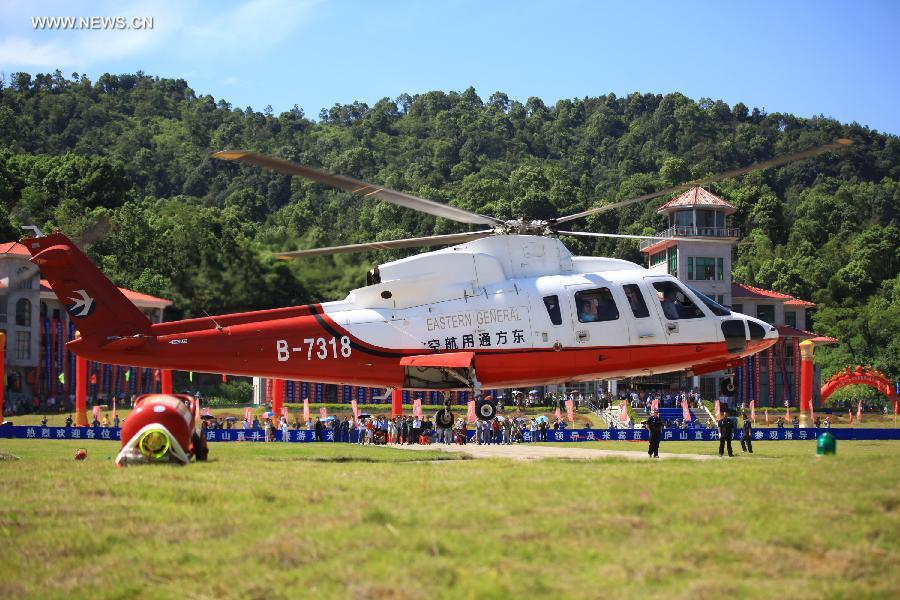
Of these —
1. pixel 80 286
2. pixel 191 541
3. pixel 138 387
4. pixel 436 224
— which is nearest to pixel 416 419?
pixel 80 286

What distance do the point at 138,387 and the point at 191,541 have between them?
233 ft

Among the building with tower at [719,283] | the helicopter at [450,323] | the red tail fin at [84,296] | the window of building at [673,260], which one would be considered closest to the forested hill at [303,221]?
the red tail fin at [84,296]

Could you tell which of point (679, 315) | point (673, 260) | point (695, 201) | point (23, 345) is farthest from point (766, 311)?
point (679, 315)

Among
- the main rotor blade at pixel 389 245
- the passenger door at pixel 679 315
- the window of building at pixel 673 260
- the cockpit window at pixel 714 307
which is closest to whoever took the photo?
the main rotor blade at pixel 389 245

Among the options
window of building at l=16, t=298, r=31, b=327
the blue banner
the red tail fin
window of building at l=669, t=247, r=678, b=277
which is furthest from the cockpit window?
window of building at l=669, t=247, r=678, b=277

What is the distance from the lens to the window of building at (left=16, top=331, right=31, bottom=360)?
79500 mm

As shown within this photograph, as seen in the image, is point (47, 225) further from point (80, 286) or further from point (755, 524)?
point (755, 524)

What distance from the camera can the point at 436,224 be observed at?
414 ft

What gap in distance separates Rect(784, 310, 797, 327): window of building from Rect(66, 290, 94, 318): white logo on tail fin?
300 ft

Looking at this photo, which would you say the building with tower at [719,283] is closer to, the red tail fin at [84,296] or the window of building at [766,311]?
the window of building at [766,311]

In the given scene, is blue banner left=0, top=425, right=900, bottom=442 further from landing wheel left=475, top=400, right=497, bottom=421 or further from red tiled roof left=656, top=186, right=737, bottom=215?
red tiled roof left=656, top=186, right=737, bottom=215

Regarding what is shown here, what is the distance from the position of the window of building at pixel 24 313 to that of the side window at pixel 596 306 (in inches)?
2391

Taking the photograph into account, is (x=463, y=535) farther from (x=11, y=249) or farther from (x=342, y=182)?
(x=11, y=249)

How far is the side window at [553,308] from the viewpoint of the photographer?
31062mm
